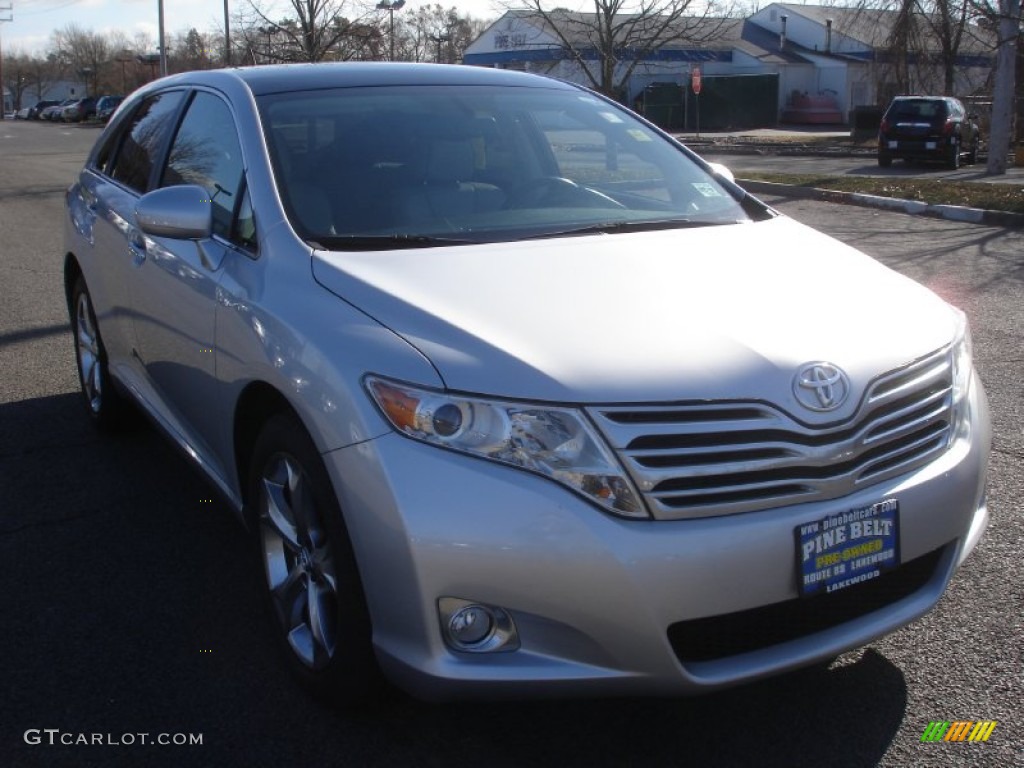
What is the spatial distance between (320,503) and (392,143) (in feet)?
5.13

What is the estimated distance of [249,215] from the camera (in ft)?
11.2

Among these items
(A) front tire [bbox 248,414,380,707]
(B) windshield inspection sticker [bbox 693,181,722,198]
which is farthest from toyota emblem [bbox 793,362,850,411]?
(B) windshield inspection sticker [bbox 693,181,722,198]

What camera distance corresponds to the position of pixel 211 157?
12.9ft

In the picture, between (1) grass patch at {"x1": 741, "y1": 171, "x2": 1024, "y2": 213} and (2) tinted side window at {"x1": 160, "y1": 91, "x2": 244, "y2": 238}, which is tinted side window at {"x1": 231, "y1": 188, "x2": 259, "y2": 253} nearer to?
(2) tinted side window at {"x1": 160, "y1": 91, "x2": 244, "y2": 238}

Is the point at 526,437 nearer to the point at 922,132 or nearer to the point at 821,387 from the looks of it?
the point at 821,387

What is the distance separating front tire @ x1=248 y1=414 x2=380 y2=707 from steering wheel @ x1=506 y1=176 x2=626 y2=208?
1272 millimetres

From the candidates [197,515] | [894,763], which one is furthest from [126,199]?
[894,763]

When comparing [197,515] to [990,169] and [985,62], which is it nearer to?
[990,169]

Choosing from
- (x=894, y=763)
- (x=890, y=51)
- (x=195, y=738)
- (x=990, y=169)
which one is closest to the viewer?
(x=894, y=763)

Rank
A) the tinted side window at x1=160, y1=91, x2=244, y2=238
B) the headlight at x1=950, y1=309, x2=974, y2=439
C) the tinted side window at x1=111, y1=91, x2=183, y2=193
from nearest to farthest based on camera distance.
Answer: the headlight at x1=950, y1=309, x2=974, y2=439 < the tinted side window at x1=160, y1=91, x2=244, y2=238 < the tinted side window at x1=111, y1=91, x2=183, y2=193

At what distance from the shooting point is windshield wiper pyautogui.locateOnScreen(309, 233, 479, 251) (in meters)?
3.21

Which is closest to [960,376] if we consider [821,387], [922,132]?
[821,387]

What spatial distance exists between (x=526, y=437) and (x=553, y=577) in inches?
12.2

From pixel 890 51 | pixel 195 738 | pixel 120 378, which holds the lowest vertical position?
pixel 195 738
